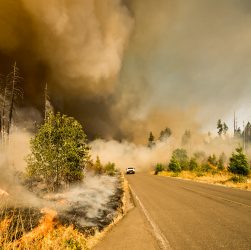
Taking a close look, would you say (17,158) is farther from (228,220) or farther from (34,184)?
→ (228,220)

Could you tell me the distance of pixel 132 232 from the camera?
9.07 metres

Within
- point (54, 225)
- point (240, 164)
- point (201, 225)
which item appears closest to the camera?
point (54, 225)

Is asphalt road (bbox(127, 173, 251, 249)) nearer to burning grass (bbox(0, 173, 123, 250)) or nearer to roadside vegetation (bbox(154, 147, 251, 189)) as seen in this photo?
burning grass (bbox(0, 173, 123, 250))

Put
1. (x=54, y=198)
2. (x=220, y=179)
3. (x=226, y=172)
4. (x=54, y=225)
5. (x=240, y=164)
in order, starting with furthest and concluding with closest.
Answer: (x=226, y=172) < (x=240, y=164) < (x=220, y=179) < (x=54, y=198) < (x=54, y=225)

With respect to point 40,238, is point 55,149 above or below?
above

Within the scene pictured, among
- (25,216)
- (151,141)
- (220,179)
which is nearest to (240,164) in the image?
(220,179)

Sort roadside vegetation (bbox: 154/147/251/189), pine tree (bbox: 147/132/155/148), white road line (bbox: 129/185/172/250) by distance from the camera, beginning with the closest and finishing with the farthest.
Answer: white road line (bbox: 129/185/172/250) → roadside vegetation (bbox: 154/147/251/189) → pine tree (bbox: 147/132/155/148)

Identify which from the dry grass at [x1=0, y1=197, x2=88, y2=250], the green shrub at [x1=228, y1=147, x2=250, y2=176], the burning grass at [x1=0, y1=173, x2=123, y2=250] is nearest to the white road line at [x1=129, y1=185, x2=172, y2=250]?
the burning grass at [x1=0, y1=173, x2=123, y2=250]

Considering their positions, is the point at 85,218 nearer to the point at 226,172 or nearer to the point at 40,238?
the point at 40,238

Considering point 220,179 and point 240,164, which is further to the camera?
point 240,164

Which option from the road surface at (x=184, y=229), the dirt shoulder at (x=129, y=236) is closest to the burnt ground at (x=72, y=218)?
the dirt shoulder at (x=129, y=236)

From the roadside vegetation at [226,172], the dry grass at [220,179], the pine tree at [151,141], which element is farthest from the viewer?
the pine tree at [151,141]

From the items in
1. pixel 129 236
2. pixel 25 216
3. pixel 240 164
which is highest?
pixel 240 164

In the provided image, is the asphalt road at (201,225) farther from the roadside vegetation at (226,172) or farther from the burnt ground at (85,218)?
the roadside vegetation at (226,172)
